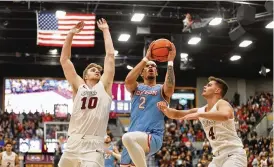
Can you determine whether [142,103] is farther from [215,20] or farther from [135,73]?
[215,20]

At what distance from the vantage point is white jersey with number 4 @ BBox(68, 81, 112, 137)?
696 centimetres

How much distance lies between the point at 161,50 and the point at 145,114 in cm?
100

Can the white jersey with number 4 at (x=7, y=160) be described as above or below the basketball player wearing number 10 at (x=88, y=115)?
Result: below

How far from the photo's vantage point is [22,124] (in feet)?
102

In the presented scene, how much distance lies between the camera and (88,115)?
700 cm

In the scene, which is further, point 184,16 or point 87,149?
point 184,16

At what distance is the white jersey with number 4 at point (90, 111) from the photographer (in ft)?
22.9

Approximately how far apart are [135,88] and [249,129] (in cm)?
2543

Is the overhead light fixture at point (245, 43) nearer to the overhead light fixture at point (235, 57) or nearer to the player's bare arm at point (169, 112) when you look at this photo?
the overhead light fixture at point (235, 57)

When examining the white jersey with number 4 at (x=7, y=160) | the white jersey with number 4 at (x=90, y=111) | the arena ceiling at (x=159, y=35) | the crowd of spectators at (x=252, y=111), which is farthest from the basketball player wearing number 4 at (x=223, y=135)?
the crowd of spectators at (x=252, y=111)

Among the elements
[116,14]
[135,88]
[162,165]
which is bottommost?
[162,165]

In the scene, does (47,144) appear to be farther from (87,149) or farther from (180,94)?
(87,149)

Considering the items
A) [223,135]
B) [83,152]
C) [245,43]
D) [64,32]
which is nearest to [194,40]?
[245,43]

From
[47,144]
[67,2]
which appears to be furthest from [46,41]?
[47,144]
